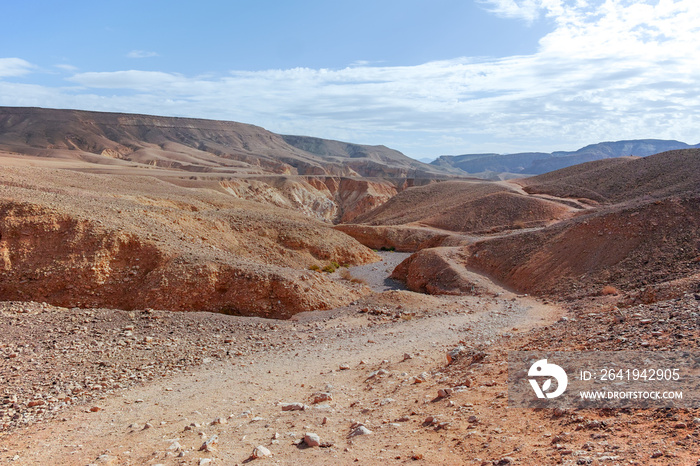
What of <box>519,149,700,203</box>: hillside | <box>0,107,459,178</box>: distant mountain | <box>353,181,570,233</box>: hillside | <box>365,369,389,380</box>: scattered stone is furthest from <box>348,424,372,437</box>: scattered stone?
<box>0,107,459,178</box>: distant mountain

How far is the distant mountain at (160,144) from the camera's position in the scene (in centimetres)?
9712

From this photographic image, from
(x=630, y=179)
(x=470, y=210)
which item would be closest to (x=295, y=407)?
(x=470, y=210)

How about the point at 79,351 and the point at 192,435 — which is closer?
the point at 192,435

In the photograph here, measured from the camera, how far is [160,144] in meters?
125

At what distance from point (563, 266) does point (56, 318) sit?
57.7ft

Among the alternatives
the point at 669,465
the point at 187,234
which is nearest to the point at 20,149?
the point at 187,234

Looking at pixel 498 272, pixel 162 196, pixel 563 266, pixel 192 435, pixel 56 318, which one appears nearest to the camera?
pixel 192 435

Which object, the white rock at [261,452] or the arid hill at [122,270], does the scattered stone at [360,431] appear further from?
the arid hill at [122,270]

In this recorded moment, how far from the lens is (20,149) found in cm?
9162

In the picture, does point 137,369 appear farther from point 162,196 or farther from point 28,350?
point 162,196

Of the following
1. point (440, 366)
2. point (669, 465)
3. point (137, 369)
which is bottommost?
point (137, 369)

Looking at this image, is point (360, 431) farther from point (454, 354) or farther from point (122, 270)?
point (122, 270)

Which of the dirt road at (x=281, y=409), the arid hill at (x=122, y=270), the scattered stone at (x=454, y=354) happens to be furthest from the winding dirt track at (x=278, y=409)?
the arid hill at (x=122, y=270)

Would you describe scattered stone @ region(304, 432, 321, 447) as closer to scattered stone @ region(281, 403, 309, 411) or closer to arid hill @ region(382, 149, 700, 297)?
scattered stone @ region(281, 403, 309, 411)
